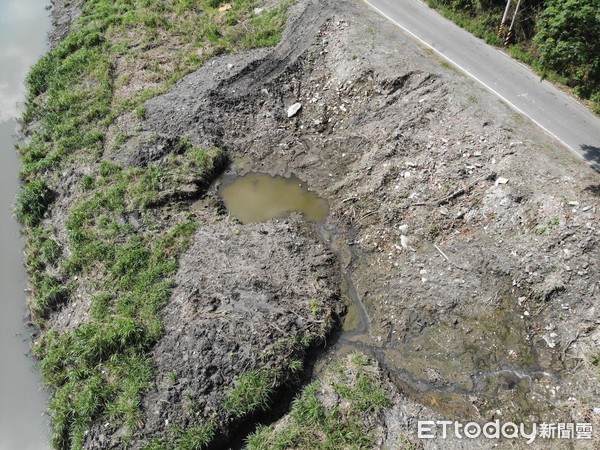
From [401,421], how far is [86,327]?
8.79 m

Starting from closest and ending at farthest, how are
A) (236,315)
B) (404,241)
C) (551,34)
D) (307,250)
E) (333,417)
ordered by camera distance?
(333,417)
(236,315)
(551,34)
(404,241)
(307,250)

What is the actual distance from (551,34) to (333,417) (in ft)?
39.6

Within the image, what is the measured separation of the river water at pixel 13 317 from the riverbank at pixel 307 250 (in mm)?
786

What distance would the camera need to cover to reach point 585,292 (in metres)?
11.3

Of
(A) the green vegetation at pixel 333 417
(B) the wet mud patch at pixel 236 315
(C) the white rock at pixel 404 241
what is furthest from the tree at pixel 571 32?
(A) the green vegetation at pixel 333 417

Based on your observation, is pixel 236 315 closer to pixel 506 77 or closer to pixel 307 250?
pixel 307 250

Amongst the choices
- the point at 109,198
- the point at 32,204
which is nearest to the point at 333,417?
the point at 109,198

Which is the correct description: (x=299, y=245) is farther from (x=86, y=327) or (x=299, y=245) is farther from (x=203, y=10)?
(x=203, y=10)

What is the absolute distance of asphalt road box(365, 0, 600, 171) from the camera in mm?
14664

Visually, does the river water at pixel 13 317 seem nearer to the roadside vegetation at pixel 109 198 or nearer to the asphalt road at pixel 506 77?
the roadside vegetation at pixel 109 198

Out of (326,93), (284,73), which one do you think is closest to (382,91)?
(326,93)

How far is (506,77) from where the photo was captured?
1709cm

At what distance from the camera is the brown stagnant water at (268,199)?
1563 cm

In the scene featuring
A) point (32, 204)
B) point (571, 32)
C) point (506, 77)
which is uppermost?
point (571, 32)
